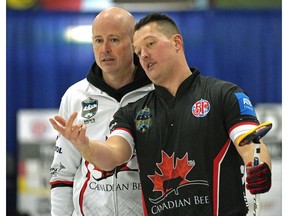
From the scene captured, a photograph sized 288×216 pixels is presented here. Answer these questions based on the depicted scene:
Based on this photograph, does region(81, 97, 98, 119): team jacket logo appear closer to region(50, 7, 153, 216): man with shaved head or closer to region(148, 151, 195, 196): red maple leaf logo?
region(50, 7, 153, 216): man with shaved head

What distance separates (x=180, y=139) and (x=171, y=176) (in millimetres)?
161

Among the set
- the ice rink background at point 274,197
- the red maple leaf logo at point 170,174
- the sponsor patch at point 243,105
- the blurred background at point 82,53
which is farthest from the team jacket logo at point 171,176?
the blurred background at point 82,53

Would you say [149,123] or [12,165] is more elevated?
[149,123]

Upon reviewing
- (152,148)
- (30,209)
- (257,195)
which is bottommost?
(30,209)

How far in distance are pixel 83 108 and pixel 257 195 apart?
1009 millimetres

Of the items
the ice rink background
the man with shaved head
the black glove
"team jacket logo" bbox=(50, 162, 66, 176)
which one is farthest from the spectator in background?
the ice rink background

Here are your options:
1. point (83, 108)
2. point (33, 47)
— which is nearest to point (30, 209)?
point (33, 47)

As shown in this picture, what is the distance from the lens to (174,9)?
6.35 meters

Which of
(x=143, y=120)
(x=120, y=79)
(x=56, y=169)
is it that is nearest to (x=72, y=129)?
(x=143, y=120)

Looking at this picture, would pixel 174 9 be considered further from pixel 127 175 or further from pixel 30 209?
pixel 127 175

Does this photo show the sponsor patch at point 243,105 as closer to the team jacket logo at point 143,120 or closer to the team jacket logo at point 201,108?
the team jacket logo at point 201,108

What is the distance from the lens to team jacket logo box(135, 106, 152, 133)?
2363 mm

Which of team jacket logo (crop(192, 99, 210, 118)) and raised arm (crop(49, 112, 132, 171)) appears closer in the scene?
raised arm (crop(49, 112, 132, 171))

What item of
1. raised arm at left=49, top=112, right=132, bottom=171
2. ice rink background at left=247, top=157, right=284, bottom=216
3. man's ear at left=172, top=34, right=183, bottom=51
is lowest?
ice rink background at left=247, top=157, right=284, bottom=216
